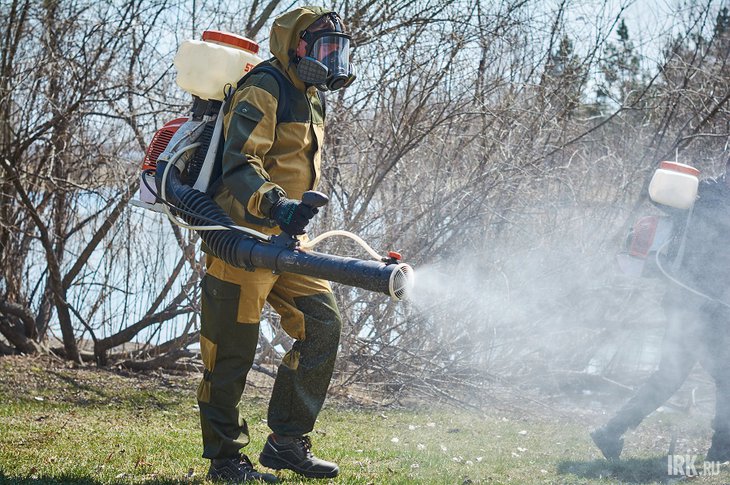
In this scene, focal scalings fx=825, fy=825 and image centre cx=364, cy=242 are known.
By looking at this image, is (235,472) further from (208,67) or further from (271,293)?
(208,67)

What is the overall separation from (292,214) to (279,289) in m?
0.69

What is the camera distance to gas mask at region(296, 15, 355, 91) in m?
3.80

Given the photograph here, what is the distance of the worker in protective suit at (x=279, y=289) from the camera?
3.76 meters

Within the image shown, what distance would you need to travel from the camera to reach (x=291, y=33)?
3.89m

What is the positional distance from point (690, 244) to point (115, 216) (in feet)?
16.2

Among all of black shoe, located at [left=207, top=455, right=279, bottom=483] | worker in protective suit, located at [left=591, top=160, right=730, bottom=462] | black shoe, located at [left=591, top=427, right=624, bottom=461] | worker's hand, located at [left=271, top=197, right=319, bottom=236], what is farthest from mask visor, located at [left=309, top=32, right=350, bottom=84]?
black shoe, located at [left=591, top=427, right=624, bottom=461]

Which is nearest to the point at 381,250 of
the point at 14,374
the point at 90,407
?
the point at 90,407

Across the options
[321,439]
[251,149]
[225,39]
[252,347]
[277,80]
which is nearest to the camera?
[251,149]

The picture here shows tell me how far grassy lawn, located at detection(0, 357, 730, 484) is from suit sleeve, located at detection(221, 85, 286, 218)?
4.61ft

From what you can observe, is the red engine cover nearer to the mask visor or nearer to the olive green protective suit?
the olive green protective suit

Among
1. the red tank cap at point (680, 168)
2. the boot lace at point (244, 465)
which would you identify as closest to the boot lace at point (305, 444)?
the boot lace at point (244, 465)

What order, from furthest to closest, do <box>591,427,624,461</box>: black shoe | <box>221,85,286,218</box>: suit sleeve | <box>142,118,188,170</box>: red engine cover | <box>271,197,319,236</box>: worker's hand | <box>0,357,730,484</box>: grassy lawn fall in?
<box>591,427,624,461</box>: black shoe < <box>0,357,730,484</box>: grassy lawn < <box>142,118,188,170</box>: red engine cover < <box>221,85,286,218</box>: suit sleeve < <box>271,197,319,236</box>: worker's hand

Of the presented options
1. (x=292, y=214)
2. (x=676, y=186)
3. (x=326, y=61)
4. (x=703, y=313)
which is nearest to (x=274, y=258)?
(x=292, y=214)

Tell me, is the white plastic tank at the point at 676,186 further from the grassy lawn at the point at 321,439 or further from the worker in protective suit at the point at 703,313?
the grassy lawn at the point at 321,439
